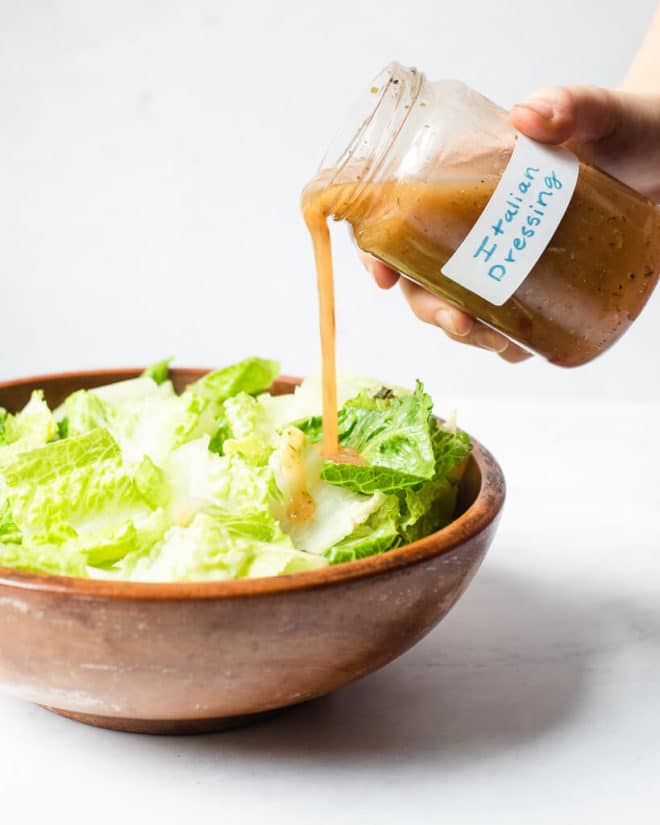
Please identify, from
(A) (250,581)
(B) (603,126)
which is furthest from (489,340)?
(A) (250,581)

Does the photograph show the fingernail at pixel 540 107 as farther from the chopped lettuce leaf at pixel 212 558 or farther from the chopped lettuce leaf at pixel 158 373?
the chopped lettuce leaf at pixel 158 373

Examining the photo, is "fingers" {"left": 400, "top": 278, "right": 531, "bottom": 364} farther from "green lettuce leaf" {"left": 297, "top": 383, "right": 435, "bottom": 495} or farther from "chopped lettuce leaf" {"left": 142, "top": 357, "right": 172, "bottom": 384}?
"chopped lettuce leaf" {"left": 142, "top": 357, "right": 172, "bottom": 384}

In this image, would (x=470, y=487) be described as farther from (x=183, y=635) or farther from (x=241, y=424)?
(x=183, y=635)

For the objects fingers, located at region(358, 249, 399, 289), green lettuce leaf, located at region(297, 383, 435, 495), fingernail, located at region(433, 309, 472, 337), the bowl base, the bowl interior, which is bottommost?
the bowl base

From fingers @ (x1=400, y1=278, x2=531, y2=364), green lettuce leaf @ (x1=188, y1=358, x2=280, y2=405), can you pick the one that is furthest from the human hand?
green lettuce leaf @ (x1=188, y1=358, x2=280, y2=405)

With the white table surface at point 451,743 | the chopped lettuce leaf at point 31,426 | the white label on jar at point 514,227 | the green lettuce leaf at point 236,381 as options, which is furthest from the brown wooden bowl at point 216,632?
the green lettuce leaf at point 236,381

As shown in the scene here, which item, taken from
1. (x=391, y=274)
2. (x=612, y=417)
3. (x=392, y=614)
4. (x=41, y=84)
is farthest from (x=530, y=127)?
(x=41, y=84)

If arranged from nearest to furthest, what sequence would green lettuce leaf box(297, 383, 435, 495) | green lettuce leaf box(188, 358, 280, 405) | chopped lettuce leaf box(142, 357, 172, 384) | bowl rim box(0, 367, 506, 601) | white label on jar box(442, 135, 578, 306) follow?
bowl rim box(0, 367, 506, 601)
white label on jar box(442, 135, 578, 306)
green lettuce leaf box(297, 383, 435, 495)
green lettuce leaf box(188, 358, 280, 405)
chopped lettuce leaf box(142, 357, 172, 384)
